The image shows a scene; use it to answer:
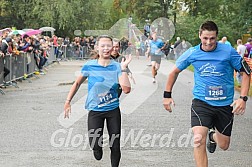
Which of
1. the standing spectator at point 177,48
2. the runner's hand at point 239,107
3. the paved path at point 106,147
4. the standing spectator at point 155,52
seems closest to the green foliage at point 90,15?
the standing spectator at point 177,48

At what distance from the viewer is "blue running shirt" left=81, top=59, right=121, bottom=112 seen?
22.8 feet

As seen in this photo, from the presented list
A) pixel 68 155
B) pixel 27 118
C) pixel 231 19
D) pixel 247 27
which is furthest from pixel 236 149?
pixel 231 19

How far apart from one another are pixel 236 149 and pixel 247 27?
41702 mm

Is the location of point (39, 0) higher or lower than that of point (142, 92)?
higher

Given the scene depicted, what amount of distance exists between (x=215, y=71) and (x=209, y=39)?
374 mm

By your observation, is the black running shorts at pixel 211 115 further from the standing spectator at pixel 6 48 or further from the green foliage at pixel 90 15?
the green foliage at pixel 90 15

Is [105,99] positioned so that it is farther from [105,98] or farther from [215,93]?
[215,93]

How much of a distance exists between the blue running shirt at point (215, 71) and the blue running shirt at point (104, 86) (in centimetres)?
84

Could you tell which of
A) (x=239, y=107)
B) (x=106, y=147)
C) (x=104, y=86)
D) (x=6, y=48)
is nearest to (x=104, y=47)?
(x=104, y=86)

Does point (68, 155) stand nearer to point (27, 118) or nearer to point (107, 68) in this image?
point (107, 68)

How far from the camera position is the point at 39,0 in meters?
49.5

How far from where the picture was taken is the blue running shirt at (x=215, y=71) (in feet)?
22.4

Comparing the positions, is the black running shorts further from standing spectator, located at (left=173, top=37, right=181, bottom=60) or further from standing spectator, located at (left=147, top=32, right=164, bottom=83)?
standing spectator, located at (left=173, top=37, right=181, bottom=60)

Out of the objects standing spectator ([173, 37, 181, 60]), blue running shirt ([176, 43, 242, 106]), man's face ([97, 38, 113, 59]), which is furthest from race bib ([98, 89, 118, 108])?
standing spectator ([173, 37, 181, 60])
